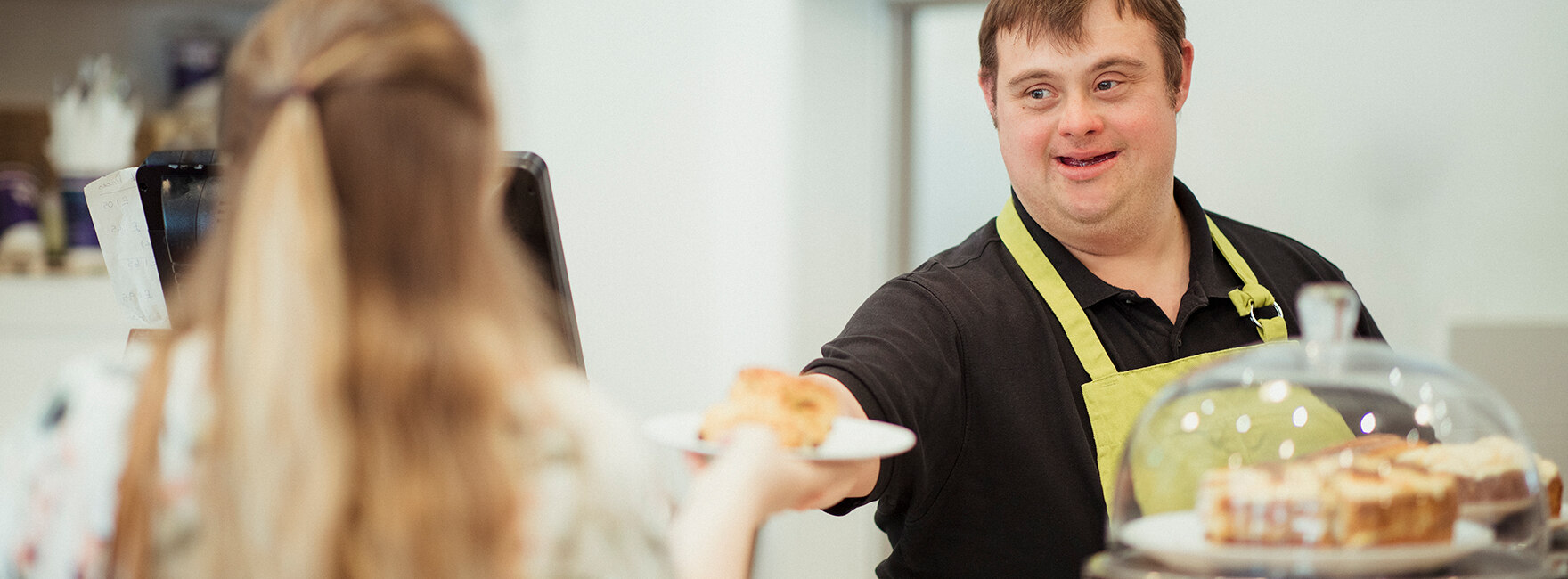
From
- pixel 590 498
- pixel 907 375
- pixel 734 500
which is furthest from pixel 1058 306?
pixel 590 498

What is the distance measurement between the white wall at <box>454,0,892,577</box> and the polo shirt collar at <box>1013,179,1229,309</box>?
1034 millimetres

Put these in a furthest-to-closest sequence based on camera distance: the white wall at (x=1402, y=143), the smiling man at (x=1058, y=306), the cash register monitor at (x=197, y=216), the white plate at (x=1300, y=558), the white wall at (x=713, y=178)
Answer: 1. the white wall at (x=713, y=178)
2. the white wall at (x=1402, y=143)
3. the smiling man at (x=1058, y=306)
4. the cash register monitor at (x=197, y=216)
5. the white plate at (x=1300, y=558)

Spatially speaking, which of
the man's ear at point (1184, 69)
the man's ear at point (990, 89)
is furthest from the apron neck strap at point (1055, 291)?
the man's ear at point (1184, 69)

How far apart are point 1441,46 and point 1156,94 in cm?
108

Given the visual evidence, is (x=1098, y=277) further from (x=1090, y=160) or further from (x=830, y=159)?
(x=830, y=159)

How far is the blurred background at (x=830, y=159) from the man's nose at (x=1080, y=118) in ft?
3.46

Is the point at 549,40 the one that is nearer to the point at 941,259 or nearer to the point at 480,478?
the point at 941,259

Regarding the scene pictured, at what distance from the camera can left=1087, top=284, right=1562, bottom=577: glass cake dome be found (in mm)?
774

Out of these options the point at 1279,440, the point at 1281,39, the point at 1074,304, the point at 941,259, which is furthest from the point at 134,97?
the point at 1279,440

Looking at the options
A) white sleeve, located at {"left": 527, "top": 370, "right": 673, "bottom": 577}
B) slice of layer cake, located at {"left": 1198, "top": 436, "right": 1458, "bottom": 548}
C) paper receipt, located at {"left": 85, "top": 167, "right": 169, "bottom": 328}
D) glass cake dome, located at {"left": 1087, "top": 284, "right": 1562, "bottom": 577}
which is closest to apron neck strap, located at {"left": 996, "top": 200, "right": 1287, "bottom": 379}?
glass cake dome, located at {"left": 1087, "top": 284, "right": 1562, "bottom": 577}

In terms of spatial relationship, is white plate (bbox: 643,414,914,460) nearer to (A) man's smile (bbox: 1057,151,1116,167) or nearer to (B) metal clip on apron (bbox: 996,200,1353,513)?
(B) metal clip on apron (bbox: 996,200,1353,513)

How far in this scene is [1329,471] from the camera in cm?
83

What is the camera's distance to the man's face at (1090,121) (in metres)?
1.43

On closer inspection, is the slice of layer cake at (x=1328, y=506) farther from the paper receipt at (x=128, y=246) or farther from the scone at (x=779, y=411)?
the paper receipt at (x=128, y=246)
